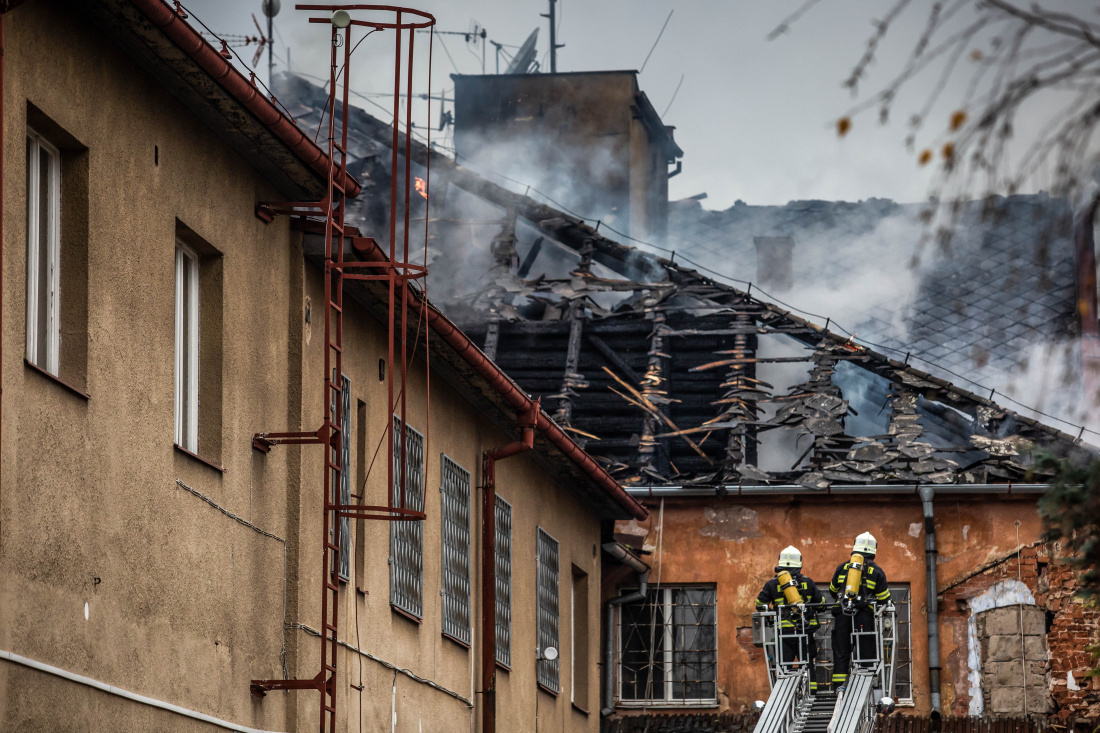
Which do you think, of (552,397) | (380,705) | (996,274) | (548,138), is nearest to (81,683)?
(380,705)

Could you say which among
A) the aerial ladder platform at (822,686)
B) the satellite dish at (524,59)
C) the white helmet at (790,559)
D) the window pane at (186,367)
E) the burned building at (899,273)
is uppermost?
the satellite dish at (524,59)

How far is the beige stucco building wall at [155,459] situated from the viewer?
7.46 m

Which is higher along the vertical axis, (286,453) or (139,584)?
(286,453)

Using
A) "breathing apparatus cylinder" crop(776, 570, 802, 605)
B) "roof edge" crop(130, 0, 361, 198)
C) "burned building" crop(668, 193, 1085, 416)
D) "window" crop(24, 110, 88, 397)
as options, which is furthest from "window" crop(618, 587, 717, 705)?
"window" crop(24, 110, 88, 397)

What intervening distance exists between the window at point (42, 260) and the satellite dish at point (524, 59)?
2700cm

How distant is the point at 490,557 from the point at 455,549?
0.46 meters

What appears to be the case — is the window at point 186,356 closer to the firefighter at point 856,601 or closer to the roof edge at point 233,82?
the roof edge at point 233,82

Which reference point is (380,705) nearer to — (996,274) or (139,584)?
(139,584)

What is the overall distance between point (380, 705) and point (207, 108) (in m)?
4.59

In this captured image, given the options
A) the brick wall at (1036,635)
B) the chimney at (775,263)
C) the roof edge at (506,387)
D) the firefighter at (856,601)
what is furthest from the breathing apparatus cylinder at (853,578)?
the chimney at (775,263)

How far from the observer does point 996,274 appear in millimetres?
26797

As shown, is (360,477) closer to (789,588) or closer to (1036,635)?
(789,588)

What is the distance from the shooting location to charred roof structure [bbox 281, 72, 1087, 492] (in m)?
19.9

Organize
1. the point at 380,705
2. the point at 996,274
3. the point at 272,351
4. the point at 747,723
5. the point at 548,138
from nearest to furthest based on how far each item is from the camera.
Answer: the point at 272,351, the point at 380,705, the point at 747,723, the point at 996,274, the point at 548,138
